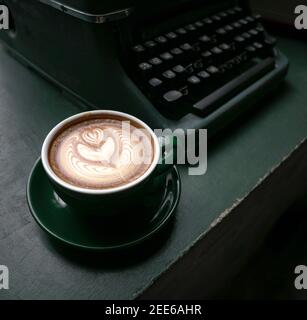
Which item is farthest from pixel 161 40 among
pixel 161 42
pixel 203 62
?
pixel 203 62

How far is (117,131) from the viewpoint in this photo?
0.63 metres

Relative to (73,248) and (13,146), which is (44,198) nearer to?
(73,248)

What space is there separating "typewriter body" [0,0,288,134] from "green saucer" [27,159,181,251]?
20 cm

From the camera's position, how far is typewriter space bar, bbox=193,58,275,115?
2.52 ft

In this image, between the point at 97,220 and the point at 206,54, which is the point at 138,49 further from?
the point at 97,220

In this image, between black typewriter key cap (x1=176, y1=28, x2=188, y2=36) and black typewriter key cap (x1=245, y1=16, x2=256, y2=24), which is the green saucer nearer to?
black typewriter key cap (x1=176, y1=28, x2=188, y2=36)

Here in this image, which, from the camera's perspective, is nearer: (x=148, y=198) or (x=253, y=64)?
(x=148, y=198)

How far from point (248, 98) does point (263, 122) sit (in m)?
0.07

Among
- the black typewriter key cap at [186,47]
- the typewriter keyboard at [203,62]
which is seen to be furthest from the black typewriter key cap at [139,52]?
the black typewriter key cap at [186,47]

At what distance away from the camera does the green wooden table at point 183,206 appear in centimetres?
57

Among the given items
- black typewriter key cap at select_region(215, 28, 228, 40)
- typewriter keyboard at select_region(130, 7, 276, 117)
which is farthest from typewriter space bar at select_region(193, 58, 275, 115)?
black typewriter key cap at select_region(215, 28, 228, 40)

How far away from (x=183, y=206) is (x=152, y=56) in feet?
1.11

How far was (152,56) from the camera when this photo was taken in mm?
790
